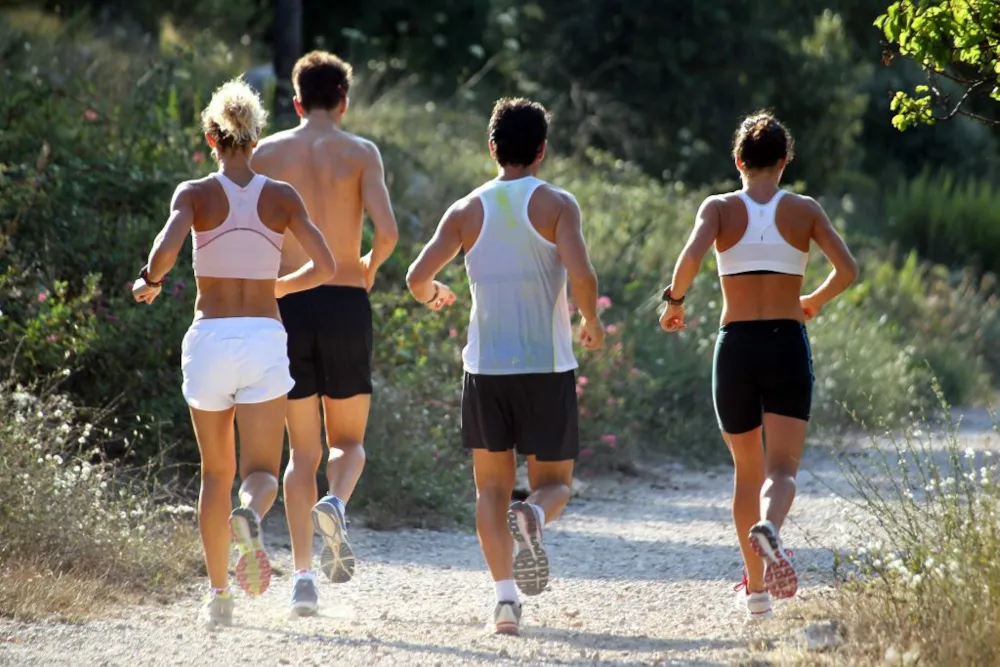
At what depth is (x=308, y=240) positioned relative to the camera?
18.1ft

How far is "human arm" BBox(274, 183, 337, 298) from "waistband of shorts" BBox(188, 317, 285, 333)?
0.53 feet

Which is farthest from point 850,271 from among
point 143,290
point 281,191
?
point 143,290

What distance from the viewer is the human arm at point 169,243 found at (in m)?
5.40

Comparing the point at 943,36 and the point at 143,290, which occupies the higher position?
the point at 943,36

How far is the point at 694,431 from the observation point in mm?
10953

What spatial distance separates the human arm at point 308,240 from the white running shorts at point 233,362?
0.72 ft

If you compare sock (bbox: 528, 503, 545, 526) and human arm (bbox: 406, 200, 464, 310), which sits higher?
human arm (bbox: 406, 200, 464, 310)

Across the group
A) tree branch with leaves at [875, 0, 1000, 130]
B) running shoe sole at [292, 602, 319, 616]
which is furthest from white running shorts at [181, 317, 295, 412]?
tree branch with leaves at [875, 0, 1000, 130]

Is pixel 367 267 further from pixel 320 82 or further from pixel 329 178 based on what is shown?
pixel 320 82

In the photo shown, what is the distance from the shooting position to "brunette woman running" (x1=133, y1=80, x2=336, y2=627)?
17.8 ft

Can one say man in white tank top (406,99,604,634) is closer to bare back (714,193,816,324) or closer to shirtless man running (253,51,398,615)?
bare back (714,193,816,324)

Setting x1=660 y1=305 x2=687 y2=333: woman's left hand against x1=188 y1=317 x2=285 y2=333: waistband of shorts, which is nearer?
x1=188 y1=317 x2=285 y2=333: waistband of shorts

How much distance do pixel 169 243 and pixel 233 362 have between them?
1.51 feet

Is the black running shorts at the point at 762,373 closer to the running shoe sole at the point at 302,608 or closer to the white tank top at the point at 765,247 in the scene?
the white tank top at the point at 765,247
